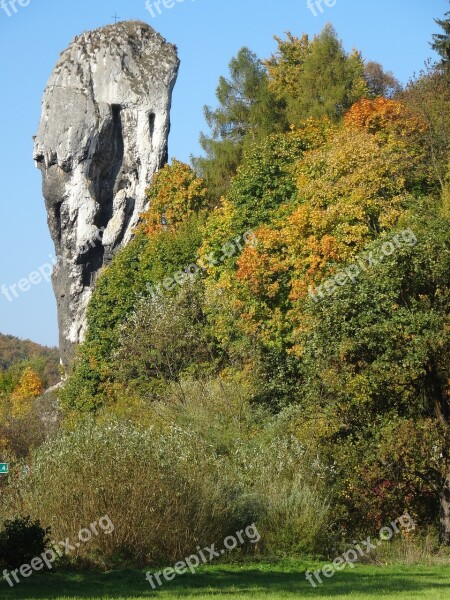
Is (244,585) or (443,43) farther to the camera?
(443,43)

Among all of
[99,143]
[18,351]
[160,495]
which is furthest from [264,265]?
[18,351]

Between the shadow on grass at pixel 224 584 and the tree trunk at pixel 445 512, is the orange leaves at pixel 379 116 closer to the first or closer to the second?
the tree trunk at pixel 445 512

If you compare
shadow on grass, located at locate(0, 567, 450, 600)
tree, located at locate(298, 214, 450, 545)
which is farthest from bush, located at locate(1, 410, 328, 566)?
tree, located at locate(298, 214, 450, 545)

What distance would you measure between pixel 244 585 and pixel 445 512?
33.9ft

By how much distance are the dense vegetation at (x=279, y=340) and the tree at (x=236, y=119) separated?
0.15 m

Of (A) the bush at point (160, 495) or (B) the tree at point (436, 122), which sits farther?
(B) the tree at point (436, 122)

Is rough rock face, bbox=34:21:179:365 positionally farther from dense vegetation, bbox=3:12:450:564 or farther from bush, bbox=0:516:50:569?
bush, bbox=0:516:50:569

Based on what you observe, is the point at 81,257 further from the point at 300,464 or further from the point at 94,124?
the point at 300,464

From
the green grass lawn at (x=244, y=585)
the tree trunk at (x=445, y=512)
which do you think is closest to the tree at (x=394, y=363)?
the tree trunk at (x=445, y=512)

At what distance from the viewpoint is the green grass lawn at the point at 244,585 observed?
754 inches

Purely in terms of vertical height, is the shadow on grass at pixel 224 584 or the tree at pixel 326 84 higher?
the tree at pixel 326 84

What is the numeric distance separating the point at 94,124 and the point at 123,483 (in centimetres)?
5479

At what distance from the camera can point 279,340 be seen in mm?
44906

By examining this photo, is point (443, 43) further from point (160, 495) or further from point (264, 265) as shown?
point (160, 495)
